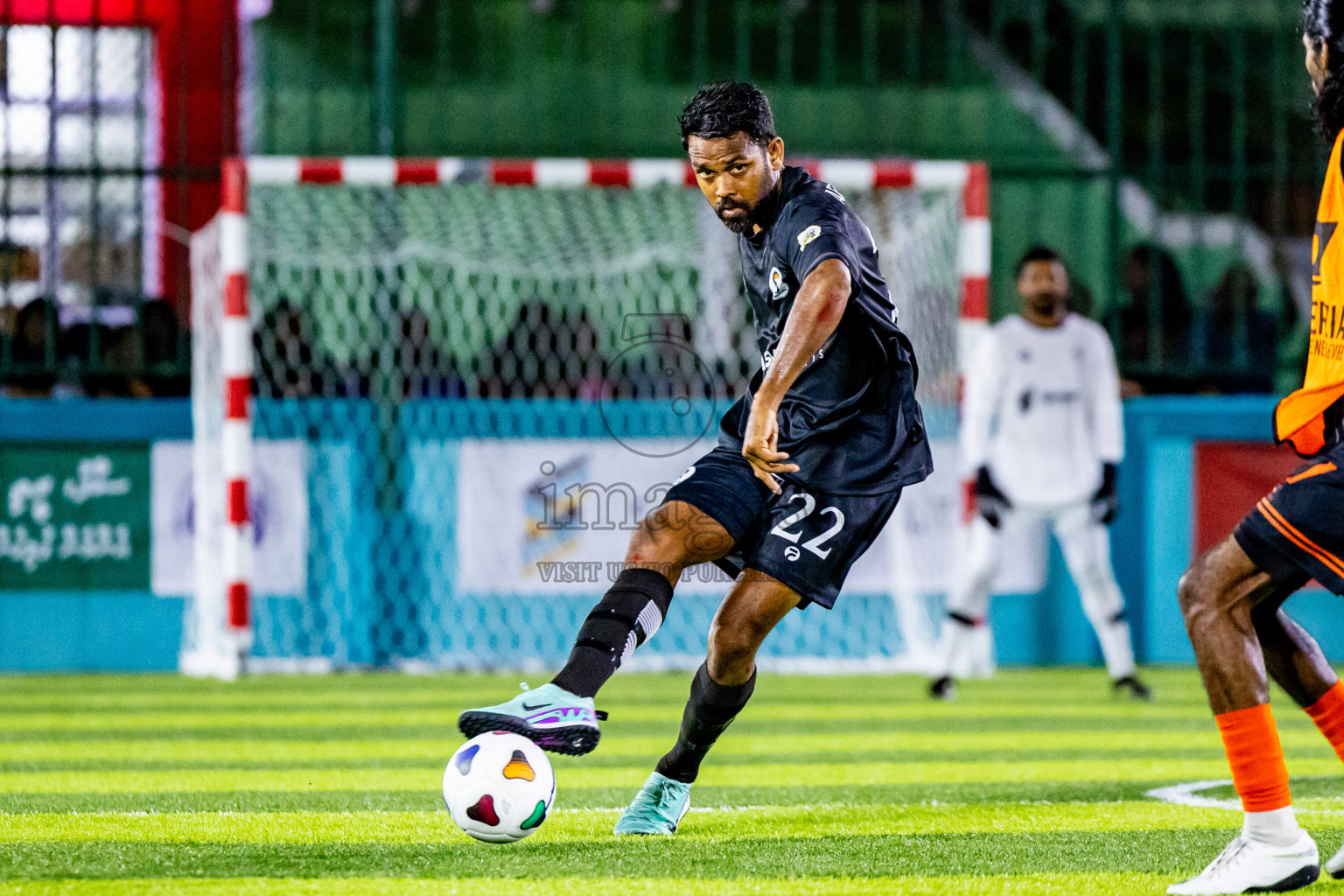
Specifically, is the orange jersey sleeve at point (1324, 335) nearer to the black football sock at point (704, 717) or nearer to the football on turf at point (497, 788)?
the black football sock at point (704, 717)

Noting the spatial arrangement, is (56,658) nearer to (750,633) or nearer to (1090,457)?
(1090,457)

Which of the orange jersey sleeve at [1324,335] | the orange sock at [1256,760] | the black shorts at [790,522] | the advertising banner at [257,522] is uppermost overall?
the orange jersey sleeve at [1324,335]

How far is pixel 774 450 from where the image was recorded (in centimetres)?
373

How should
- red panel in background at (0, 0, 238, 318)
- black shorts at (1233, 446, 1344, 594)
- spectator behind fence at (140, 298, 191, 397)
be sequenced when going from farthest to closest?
1. red panel in background at (0, 0, 238, 318)
2. spectator behind fence at (140, 298, 191, 397)
3. black shorts at (1233, 446, 1344, 594)

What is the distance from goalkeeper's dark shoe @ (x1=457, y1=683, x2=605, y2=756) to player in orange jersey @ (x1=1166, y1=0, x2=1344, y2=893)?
3.80ft

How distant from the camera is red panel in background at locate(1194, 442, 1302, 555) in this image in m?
9.44

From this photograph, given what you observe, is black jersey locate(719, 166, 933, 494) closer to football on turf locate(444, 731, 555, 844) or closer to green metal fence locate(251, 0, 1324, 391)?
football on turf locate(444, 731, 555, 844)

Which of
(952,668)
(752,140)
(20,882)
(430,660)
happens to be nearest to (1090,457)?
(952,668)

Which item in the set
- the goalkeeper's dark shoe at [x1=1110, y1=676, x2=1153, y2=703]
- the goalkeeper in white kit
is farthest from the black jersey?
the goalkeeper's dark shoe at [x1=1110, y1=676, x2=1153, y2=703]

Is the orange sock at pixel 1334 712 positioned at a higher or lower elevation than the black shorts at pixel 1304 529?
lower

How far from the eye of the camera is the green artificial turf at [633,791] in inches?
138

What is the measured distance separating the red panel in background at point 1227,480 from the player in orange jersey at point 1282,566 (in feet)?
20.5

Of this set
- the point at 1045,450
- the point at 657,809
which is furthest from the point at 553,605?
the point at 657,809

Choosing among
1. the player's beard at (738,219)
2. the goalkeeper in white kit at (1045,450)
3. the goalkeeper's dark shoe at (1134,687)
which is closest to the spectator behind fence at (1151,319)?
the goalkeeper in white kit at (1045,450)
